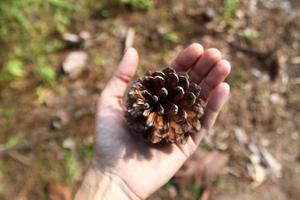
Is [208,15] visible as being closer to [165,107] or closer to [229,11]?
[229,11]

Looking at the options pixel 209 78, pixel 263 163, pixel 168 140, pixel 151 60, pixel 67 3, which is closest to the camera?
pixel 168 140

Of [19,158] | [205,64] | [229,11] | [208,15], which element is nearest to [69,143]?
[19,158]

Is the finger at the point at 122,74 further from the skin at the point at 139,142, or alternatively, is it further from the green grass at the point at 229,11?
the green grass at the point at 229,11

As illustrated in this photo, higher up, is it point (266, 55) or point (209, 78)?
point (209, 78)

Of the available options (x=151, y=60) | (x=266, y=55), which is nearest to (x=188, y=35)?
(x=151, y=60)

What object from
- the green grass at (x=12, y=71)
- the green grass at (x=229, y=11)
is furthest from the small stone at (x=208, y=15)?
the green grass at (x=12, y=71)

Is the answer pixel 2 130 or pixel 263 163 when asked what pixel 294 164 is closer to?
pixel 263 163

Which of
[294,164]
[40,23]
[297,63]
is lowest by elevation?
[294,164]
